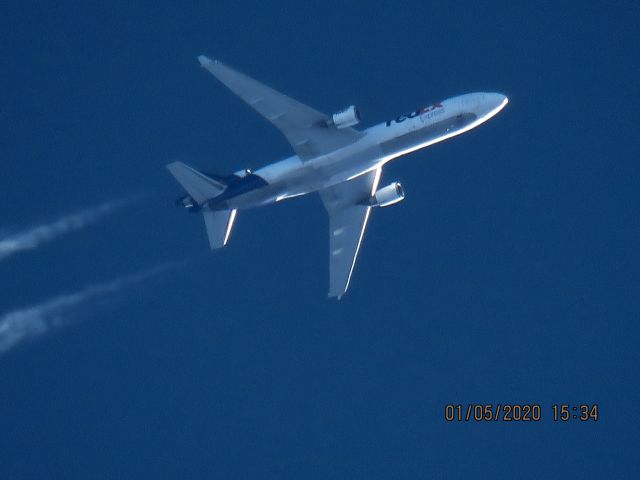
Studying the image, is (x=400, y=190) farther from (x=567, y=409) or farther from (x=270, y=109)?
(x=567, y=409)

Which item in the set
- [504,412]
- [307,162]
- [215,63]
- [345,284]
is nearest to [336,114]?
[307,162]

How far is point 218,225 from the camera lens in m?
66.3

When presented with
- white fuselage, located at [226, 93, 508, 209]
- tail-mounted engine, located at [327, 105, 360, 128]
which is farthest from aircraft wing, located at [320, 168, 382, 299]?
tail-mounted engine, located at [327, 105, 360, 128]

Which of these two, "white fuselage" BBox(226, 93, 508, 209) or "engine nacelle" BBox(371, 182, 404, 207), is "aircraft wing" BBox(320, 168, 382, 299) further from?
"white fuselage" BBox(226, 93, 508, 209)

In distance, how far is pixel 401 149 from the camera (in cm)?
6378

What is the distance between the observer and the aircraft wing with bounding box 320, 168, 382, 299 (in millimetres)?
68688

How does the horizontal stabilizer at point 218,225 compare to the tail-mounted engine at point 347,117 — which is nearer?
the tail-mounted engine at point 347,117

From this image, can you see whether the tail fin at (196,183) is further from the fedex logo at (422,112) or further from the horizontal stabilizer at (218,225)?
the fedex logo at (422,112)

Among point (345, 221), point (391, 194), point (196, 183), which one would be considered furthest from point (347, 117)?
point (196, 183)

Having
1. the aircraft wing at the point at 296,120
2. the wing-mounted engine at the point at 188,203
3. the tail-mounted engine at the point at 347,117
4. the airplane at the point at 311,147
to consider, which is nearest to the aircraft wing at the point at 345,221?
the airplane at the point at 311,147

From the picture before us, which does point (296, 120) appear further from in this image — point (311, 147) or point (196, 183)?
point (196, 183)

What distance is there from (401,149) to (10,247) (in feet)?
99.5

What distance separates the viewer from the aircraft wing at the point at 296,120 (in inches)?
2453

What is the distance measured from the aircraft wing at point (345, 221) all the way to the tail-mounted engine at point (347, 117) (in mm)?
6635
